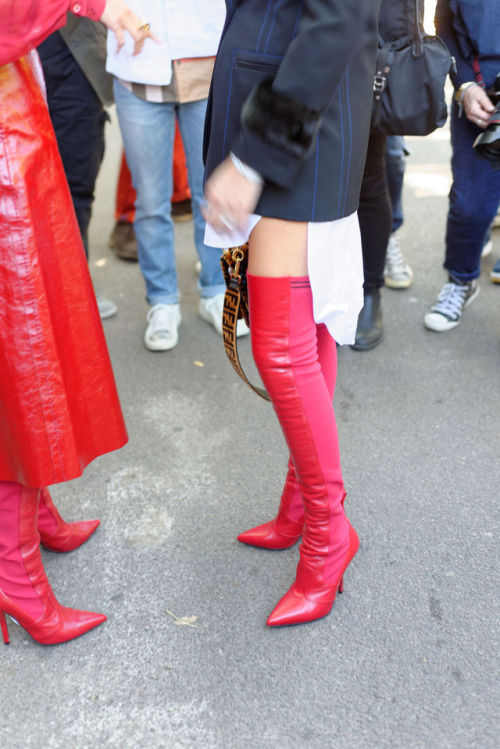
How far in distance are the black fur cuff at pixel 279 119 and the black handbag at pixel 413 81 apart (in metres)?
0.90

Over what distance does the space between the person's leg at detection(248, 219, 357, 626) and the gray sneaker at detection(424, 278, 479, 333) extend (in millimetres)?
1428

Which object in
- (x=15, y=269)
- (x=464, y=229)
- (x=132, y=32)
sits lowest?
(x=464, y=229)

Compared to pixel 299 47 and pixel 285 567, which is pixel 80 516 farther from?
pixel 299 47

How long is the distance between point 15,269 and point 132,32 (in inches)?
23.4

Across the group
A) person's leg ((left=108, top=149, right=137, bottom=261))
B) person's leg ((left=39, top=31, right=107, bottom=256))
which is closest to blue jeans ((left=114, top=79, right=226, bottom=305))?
person's leg ((left=39, top=31, right=107, bottom=256))

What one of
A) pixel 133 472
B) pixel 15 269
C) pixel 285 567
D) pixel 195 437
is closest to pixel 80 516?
pixel 133 472

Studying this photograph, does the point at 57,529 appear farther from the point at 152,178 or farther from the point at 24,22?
the point at 152,178

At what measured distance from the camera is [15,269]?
1295mm

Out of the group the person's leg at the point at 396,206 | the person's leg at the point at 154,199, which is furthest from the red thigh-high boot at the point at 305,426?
the person's leg at the point at 396,206

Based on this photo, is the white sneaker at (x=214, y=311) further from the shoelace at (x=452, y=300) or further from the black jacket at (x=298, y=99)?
the black jacket at (x=298, y=99)

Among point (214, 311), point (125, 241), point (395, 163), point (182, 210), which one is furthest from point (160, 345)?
point (182, 210)

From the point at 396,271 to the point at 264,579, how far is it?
1860 millimetres

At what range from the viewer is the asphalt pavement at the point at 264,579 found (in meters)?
1.46

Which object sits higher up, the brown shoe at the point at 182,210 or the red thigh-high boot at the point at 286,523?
the red thigh-high boot at the point at 286,523
